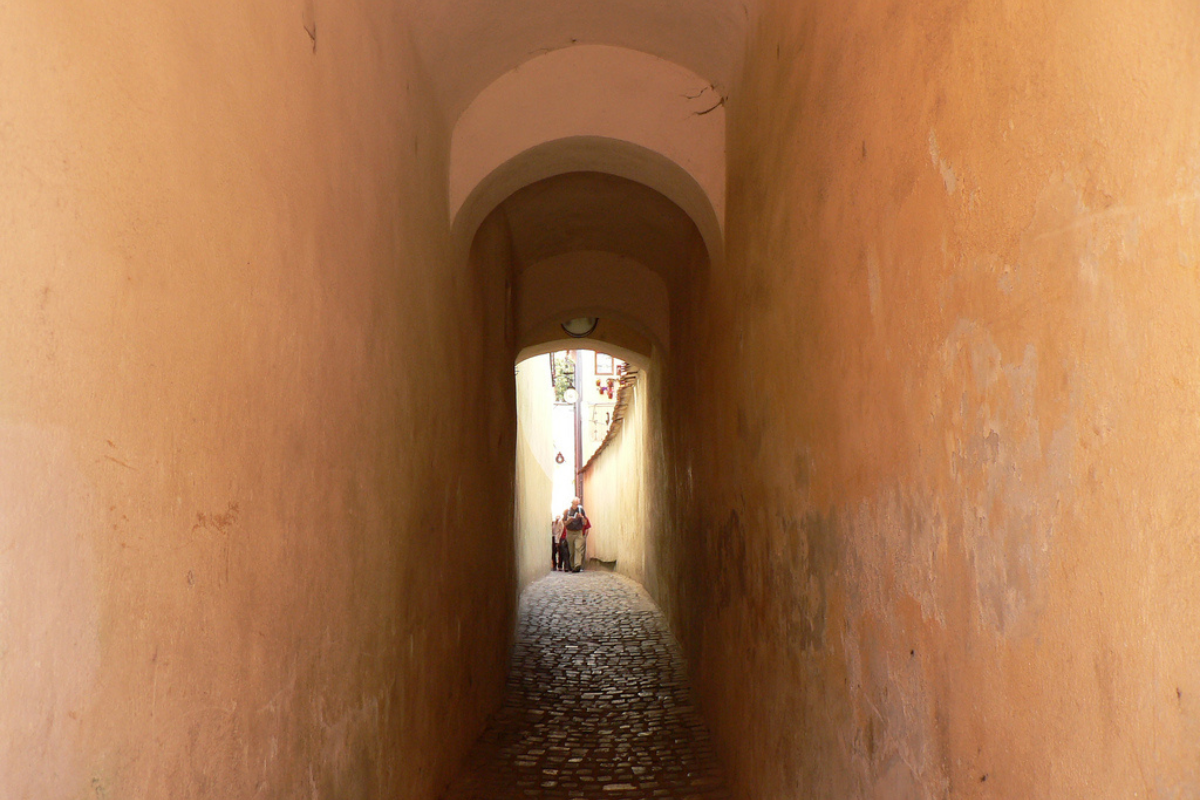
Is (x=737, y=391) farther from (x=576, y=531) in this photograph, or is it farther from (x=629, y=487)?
(x=576, y=531)

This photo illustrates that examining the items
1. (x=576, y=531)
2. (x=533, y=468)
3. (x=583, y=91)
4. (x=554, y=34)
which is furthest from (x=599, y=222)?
(x=576, y=531)

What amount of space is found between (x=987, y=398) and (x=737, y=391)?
310 cm

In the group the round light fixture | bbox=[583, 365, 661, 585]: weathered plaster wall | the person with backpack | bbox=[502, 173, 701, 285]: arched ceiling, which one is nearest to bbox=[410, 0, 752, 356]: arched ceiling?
bbox=[502, 173, 701, 285]: arched ceiling

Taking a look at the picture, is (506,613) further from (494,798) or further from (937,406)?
(937,406)

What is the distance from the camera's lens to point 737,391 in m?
4.97

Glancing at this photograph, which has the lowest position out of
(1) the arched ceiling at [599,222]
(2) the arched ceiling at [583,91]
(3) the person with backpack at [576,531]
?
(3) the person with backpack at [576,531]

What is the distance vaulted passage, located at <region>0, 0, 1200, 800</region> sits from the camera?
4.60ft

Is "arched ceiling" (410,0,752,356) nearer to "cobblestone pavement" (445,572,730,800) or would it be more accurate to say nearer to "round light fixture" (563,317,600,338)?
"cobblestone pavement" (445,572,730,800)

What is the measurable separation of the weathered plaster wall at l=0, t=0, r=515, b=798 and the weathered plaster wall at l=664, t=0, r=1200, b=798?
1635 millimetres

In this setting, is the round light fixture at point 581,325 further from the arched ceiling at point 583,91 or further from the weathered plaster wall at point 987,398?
the weathered plaster wall at point 987,398

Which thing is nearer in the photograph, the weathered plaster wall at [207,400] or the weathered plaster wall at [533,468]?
the weathered plaster wall at [207,400]

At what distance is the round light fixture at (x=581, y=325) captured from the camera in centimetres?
1109

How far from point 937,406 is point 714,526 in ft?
13.0

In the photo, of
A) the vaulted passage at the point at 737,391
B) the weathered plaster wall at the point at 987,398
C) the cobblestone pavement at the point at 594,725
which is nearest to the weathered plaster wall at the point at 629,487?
the cobblestone pavement at the point at 594,725
